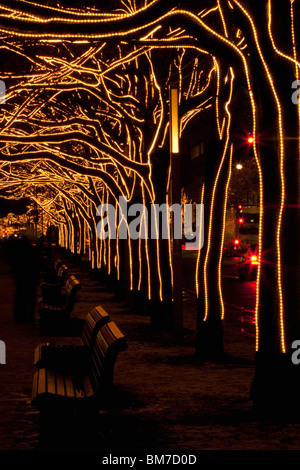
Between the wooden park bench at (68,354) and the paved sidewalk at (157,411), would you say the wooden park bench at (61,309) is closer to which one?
the paved sidewalk at (157,411)

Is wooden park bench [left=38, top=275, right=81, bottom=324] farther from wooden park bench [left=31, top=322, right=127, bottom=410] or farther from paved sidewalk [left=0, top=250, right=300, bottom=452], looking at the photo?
wooden park bench [left=31, top=322, right=127, bottom=410]

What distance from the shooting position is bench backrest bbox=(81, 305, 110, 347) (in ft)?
30.9

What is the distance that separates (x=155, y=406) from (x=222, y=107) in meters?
5.18

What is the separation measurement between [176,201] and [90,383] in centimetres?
658

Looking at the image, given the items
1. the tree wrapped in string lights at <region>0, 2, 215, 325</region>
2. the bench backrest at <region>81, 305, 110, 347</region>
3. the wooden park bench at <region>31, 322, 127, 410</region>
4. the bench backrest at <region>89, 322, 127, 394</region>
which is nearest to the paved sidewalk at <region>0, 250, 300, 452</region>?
the wooden park bench at <region>31, 322, 127, 410</region>

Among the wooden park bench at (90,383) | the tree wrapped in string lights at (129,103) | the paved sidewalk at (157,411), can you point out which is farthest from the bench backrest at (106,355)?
the tree wrapped in string lights at (129,103)

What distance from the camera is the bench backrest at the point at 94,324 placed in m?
9.40

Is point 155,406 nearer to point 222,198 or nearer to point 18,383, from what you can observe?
point 18,383

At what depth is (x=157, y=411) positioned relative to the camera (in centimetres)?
869

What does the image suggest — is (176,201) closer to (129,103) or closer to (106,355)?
(129,103)

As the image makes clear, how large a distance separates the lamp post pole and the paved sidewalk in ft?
1.53

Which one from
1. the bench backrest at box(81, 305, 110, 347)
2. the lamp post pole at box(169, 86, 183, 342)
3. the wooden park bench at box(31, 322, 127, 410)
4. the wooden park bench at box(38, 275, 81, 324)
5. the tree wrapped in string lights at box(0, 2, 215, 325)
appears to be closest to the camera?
the wooden park bench at box(31, 322, 127, 410)

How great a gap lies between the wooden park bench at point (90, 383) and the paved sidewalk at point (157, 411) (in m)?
0.27

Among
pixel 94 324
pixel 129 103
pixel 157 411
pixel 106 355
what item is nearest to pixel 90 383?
pixel 157 411
